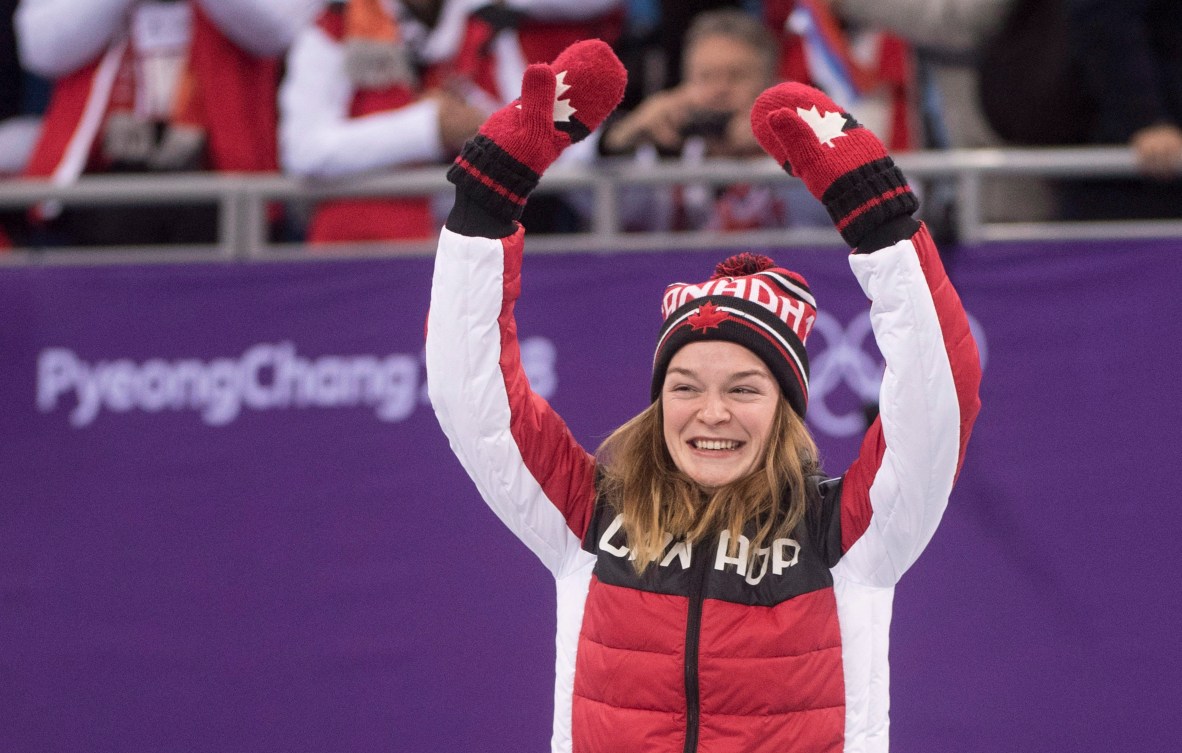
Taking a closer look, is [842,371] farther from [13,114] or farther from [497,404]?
[13,114]

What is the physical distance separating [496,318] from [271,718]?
2.13 meters

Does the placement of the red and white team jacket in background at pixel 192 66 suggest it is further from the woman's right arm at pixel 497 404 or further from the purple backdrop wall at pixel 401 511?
the woman's right arm at pixel 497 404

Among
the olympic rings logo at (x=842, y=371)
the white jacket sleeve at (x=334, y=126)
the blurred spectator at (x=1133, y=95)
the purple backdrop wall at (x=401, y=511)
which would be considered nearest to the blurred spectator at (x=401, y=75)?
the white jacket sleeve at (x=334, y=126)

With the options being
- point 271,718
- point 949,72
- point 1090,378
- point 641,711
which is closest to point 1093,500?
point 1090,378

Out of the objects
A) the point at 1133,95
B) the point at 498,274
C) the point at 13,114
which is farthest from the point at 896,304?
the point at 13,114

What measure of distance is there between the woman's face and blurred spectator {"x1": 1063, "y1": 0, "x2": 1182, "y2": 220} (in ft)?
5.91

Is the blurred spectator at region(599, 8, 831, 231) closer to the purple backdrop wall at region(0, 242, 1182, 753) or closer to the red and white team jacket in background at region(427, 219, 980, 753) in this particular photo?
the purple backdrop wall at region(0, 242, 1182, 753)

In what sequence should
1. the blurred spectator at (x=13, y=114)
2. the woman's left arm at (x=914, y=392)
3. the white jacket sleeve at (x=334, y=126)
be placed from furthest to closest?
the blurred spectator at (x=13, y=114), the white jacket sleeve at (x=334, y=126), the woman's left arm at (x=914, y=392)

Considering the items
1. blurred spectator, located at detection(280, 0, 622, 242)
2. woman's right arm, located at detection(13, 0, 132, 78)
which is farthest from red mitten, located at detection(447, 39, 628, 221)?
woman's right arm, located at detection(13, 0, 132, 78)

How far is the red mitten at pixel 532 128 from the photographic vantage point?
8.52ft

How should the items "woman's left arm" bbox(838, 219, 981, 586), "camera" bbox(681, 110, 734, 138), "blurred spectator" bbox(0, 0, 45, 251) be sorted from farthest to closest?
"blurred spectator" bbox(0, 0, 45, 251) → "camera" bbox(681, 110, 734, 138) → "woman's left arm" bbox(838, 219, 981, 586)

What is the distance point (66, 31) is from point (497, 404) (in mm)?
2735

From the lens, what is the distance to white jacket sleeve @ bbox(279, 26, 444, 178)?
14.4 ft

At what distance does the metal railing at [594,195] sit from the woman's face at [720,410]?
1.54 metres
